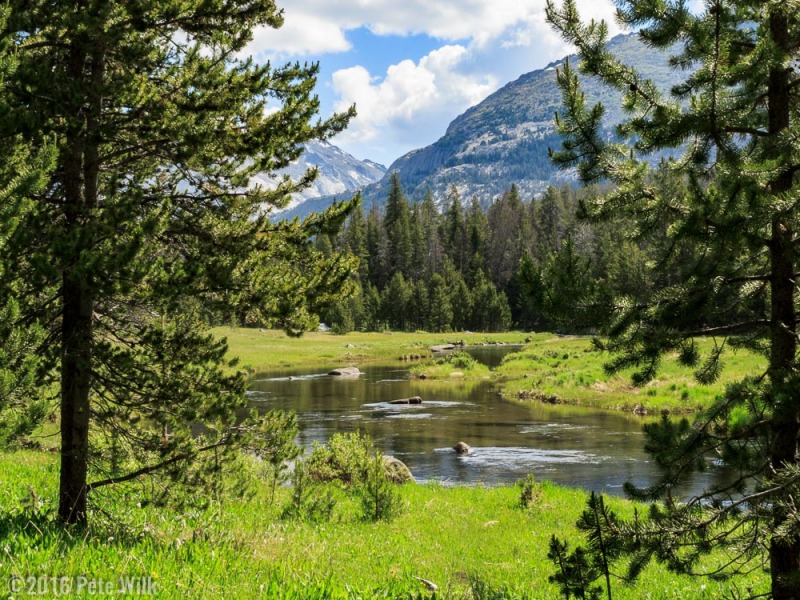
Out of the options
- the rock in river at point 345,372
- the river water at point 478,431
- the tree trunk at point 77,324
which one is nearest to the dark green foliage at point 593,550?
the tree trunk at point 77,324

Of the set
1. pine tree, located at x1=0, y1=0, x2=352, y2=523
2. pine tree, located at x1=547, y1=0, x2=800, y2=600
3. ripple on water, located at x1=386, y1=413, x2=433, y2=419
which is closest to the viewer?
pine tree, located at x1=547, y1=0, x2=800, y2=600

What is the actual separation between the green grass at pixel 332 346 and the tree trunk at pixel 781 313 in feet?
165

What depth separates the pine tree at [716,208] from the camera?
5.05 m

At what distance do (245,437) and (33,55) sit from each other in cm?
501

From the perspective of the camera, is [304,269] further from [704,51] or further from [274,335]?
[274,335]

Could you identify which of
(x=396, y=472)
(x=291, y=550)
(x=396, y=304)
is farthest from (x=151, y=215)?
(x=396, y=304)

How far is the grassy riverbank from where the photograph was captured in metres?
5.30

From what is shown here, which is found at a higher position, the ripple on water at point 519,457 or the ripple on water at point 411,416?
the ripple on water at point 411,416

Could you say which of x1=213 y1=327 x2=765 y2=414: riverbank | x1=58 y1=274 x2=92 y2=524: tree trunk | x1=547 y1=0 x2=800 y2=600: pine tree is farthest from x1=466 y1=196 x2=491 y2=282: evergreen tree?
x1=547 y1=0 x2=800 y2=600: pine tree

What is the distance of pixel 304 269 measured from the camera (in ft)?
27.8

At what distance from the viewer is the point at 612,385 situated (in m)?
34.6

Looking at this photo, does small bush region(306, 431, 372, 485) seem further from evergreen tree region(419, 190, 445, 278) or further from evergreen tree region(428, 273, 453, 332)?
evergreen tree region(419, 190, 445, 278)

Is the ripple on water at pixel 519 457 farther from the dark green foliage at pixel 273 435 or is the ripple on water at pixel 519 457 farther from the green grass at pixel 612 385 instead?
the dark green foliage at pixel 273 435

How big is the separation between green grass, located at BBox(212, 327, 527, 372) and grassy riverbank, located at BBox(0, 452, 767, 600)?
43122mm
